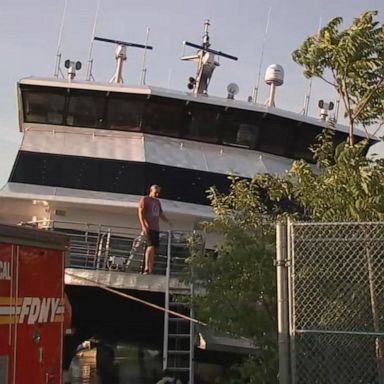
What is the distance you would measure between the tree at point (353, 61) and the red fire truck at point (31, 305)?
3294mm

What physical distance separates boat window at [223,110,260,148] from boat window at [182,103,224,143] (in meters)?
0.19

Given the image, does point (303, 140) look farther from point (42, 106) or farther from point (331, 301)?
point (331, 301)

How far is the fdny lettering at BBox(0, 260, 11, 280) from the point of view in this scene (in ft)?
19.8

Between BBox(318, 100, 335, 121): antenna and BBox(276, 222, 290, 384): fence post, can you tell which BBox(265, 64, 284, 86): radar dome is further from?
BBox(276, 222, 290, 384): fence post

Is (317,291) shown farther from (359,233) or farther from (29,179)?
(29,179)

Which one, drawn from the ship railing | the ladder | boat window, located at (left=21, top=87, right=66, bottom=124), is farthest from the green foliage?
boat window, located at (left=21, top=87, right=66, bottom=124)

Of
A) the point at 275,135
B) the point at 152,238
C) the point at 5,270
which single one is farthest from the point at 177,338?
the point at 275,135

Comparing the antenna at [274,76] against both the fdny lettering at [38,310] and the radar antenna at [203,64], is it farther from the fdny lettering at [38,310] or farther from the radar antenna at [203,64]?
the fdny lettering at [38,310]

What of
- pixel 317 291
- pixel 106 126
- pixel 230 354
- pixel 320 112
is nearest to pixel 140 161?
pixel 106 126

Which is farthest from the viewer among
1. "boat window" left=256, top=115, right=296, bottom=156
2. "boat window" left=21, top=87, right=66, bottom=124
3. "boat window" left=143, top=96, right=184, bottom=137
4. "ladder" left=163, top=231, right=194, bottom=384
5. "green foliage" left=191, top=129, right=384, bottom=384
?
"boat window" left=256, top=115, right=296, bottom=156

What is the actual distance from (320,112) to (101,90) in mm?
5259

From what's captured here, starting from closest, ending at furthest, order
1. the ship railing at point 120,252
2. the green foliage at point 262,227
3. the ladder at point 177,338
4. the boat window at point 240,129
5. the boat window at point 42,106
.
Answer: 1. the green foliage at point 262,227
2. the ladder at point 177,338
3. the ship railing at point 120,252
4. the boat window at point 42,106
5. the boat window at point 240,129

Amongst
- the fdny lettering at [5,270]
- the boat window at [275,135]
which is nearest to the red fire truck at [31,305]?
the fdny lettering at [5,270]

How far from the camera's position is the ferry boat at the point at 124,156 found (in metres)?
12.8
